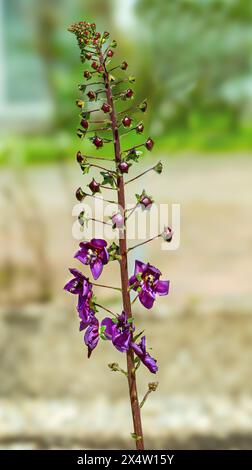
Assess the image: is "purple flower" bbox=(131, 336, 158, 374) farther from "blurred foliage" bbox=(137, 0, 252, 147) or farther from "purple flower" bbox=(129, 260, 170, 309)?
"blurred foliage" bbox=(137, 0, 252, 147)

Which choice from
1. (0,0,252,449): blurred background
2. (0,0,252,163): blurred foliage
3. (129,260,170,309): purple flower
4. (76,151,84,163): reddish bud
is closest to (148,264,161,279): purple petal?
(129,260,170,309): purple flower

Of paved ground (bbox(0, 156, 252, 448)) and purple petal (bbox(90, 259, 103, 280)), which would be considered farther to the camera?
paved ground (bbox(0, 156, 252, 448))

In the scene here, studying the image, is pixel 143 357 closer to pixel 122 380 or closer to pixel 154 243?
pixel 122 380

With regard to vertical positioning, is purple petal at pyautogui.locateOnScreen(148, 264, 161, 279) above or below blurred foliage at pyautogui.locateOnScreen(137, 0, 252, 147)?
below

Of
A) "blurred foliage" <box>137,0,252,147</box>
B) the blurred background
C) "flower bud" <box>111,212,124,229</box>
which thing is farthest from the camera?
"blurred foliage" <box>137,0,252,147</box>

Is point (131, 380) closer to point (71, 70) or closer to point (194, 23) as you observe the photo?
point (194, 23)

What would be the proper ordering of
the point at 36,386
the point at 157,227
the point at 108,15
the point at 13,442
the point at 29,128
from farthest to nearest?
1. the point at 29,128
2. the point at 108,15
3. the point at 157,227
4. the point at 36,386
5. the point at 13,442

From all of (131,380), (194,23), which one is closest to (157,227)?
(194,23)

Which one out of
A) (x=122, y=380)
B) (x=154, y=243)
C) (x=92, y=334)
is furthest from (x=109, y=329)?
(x=154, y=243)
